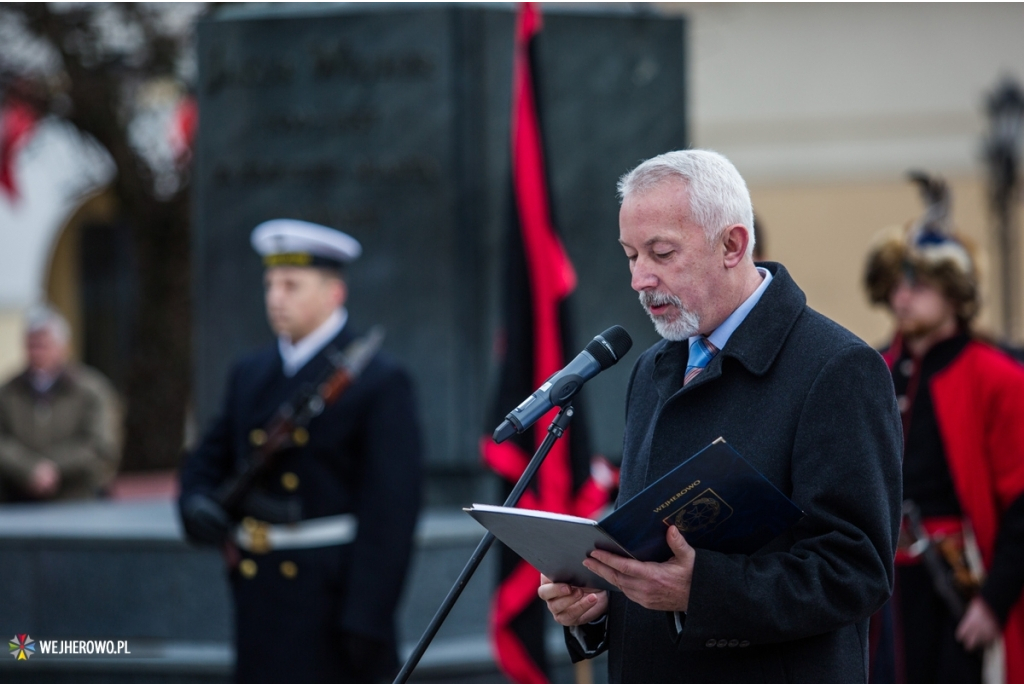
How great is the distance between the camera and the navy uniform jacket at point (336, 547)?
4352 millimetres

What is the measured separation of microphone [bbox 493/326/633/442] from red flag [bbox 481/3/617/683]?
229cm

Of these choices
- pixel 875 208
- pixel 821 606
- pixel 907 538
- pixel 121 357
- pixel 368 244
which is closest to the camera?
pixel 821 606

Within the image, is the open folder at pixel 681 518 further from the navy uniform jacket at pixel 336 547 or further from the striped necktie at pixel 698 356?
the navy uniform jacket at pixel 336 547

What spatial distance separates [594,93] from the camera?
6738 millimetres

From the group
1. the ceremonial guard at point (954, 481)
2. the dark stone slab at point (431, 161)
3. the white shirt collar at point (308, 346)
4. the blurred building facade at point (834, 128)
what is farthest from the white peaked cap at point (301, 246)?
the blurred building facade at point (834, 128)

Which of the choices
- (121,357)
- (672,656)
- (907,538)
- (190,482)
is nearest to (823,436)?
(672,656)

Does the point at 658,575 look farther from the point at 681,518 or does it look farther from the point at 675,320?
the point at 675,320

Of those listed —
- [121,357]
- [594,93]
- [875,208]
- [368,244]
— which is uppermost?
[594,93]

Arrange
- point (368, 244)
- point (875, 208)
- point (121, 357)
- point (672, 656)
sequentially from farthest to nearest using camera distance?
1. point (121, 357)
2. point (875, 208)
3. point (368, 244)
4. point (672, 656)

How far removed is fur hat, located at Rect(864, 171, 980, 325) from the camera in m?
4.46

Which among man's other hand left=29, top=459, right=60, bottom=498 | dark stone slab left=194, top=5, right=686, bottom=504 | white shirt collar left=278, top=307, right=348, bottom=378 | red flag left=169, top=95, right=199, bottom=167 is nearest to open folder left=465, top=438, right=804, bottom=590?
white shirt collar left=278, top=307, right=348, bottom=378

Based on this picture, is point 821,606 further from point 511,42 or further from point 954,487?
point 511,42

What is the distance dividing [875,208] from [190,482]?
49.8 feet

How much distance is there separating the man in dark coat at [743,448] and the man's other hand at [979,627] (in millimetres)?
1939
